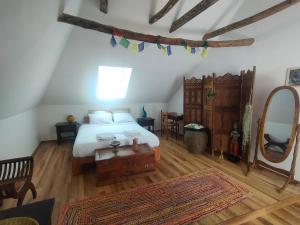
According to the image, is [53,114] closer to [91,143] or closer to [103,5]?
[91,143]

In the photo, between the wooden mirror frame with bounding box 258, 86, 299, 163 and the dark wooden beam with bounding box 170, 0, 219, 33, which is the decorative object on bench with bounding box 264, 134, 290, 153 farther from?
the dark wooden beam with bounding box 170, 0, 219, 33

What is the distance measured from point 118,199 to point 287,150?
243 cm

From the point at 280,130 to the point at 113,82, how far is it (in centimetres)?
385

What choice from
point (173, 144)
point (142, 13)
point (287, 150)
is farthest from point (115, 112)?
point (287, 150)

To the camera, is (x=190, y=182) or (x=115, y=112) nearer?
(x=190, y=182)

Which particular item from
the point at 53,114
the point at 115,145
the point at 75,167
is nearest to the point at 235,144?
the point at 115,145

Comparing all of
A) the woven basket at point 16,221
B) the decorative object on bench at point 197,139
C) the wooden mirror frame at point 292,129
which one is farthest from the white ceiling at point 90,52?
the decorative object on bench at point 197,139

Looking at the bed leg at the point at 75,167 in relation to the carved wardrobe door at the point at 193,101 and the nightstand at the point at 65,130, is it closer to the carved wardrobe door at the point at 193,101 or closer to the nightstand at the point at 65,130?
the nightstand at the point at 65,130

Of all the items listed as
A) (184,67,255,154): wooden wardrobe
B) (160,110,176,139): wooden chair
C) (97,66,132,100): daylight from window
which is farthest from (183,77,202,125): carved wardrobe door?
(97,66,132,100): daylight from window

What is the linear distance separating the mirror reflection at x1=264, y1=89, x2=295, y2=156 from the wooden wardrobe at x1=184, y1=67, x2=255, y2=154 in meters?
0.40

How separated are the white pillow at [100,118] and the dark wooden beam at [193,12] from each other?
8.74ft

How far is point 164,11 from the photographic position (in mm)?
2396

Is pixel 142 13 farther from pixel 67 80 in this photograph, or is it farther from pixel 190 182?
pixel 190 182

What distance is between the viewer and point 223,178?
8.48 feet
